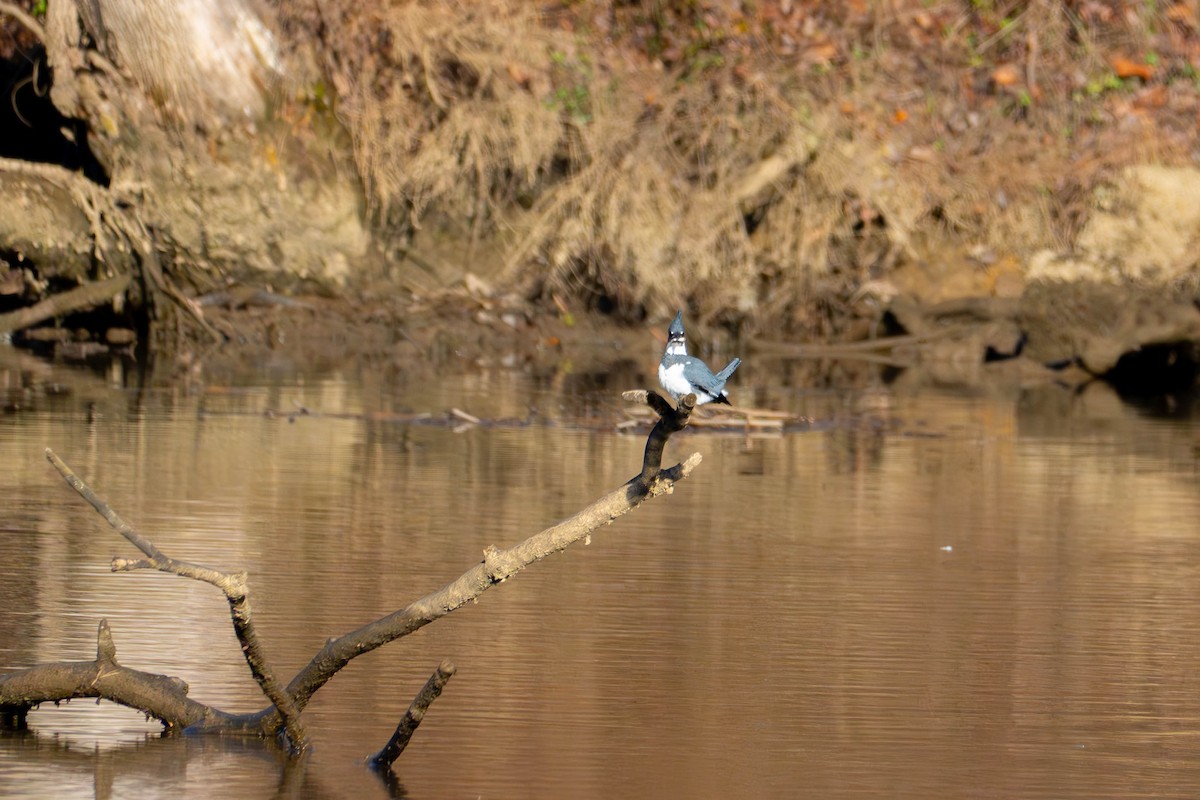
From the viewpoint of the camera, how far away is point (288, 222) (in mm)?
16812

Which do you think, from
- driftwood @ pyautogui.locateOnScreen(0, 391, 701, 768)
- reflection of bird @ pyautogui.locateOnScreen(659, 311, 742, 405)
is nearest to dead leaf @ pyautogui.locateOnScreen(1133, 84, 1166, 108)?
reflection of bird @ pyautogui.locateOnScreen(659, 311, 742, 405)

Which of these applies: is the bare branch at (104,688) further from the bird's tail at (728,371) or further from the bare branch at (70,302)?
the bare branch at (70,302)

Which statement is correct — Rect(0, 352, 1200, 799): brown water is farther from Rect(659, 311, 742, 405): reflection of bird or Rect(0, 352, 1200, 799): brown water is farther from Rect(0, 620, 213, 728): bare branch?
Rect(659, 311, 742, 405): reflection of bird

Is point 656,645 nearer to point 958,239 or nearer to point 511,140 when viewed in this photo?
point 511,140

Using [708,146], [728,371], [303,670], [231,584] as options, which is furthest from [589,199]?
[231,584]

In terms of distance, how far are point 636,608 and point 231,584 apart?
2121 mm

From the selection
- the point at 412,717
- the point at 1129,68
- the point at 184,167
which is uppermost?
the point at 1129,68

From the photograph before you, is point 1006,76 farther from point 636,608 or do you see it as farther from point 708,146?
point 636,608

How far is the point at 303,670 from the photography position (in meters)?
4.48

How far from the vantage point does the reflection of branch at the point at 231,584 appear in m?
4.12

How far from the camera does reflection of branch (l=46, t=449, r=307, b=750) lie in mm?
4117

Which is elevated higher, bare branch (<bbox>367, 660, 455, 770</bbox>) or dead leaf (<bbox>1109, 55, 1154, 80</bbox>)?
dead leaf (<bbox>1109, 55, 1154, 80</bbox>)

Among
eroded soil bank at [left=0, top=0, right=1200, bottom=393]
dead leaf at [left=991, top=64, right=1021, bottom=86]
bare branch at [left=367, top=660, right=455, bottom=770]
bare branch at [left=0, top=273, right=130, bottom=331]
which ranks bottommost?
bare branch at [left=367, top=660, right=455, bottom=770]

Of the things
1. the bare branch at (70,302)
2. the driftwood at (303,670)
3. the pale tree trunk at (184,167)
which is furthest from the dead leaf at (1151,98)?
the driftwood at (303,670)
